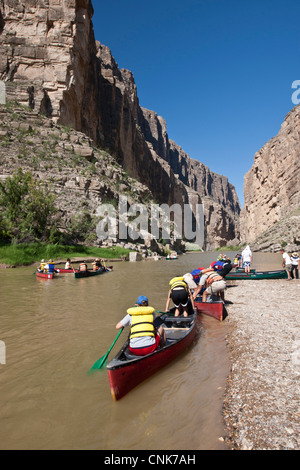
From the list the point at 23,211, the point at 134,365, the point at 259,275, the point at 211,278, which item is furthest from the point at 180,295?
the point at 23,211

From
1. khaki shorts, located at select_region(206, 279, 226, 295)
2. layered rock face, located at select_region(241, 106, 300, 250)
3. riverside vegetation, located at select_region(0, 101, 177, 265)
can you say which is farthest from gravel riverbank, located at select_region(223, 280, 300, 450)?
layered rock face, located at select_region(241, 106, 300, 250)

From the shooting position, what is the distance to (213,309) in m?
8.59

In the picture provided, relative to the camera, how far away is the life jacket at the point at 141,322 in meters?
4.92

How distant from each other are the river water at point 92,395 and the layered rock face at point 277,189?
43343mm

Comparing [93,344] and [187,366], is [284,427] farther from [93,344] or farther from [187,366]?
[93,344]

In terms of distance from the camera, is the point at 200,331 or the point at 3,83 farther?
the point at 3,83

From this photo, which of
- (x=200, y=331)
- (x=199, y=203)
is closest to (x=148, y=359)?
(x=200, y=331)

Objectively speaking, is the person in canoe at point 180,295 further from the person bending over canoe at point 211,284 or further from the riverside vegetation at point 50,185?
the riverside vegetation at point 50,185

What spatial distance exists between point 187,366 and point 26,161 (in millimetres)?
36025

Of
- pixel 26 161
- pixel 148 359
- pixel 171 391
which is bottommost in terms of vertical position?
pixel 171 391

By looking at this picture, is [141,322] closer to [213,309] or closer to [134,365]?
[134,365]

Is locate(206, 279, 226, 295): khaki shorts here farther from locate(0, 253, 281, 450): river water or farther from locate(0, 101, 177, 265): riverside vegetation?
locate(0, 101, 177, 265): riverside vegetation

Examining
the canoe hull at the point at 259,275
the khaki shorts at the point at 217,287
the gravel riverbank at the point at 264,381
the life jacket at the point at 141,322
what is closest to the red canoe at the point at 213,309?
the gravel riverbank at the point at 264,381
